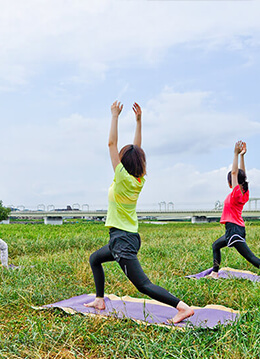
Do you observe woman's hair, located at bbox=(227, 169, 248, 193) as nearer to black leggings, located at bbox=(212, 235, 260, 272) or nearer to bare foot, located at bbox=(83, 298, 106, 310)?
black leggings, located at bbox=(212, 235, 260, 272)

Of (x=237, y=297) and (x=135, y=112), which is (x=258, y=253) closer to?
(x=237, y=297)

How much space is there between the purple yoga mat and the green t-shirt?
0.82 metres

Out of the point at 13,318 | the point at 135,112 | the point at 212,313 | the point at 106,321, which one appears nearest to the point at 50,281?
the point at 13,318

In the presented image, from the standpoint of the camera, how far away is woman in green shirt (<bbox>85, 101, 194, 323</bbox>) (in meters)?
3.45

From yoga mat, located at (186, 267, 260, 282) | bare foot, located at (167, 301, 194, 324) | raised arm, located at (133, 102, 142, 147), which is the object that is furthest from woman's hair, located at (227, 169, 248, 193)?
bare foot, located at (167, 301, 194, 324)

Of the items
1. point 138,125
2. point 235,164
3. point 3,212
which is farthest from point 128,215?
point 3,212

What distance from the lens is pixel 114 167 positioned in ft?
11.6

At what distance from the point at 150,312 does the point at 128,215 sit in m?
1.18

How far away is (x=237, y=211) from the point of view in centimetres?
564

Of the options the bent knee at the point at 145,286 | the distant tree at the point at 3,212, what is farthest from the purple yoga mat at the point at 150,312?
the distant tree at the point at 3,212

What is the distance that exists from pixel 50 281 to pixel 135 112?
284cm

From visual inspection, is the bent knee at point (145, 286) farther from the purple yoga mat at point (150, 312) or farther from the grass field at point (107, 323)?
the grass field at point (107, 323)

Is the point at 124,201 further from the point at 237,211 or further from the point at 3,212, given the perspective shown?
the point at 3,212

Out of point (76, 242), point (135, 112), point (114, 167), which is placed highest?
point (135, 112)
